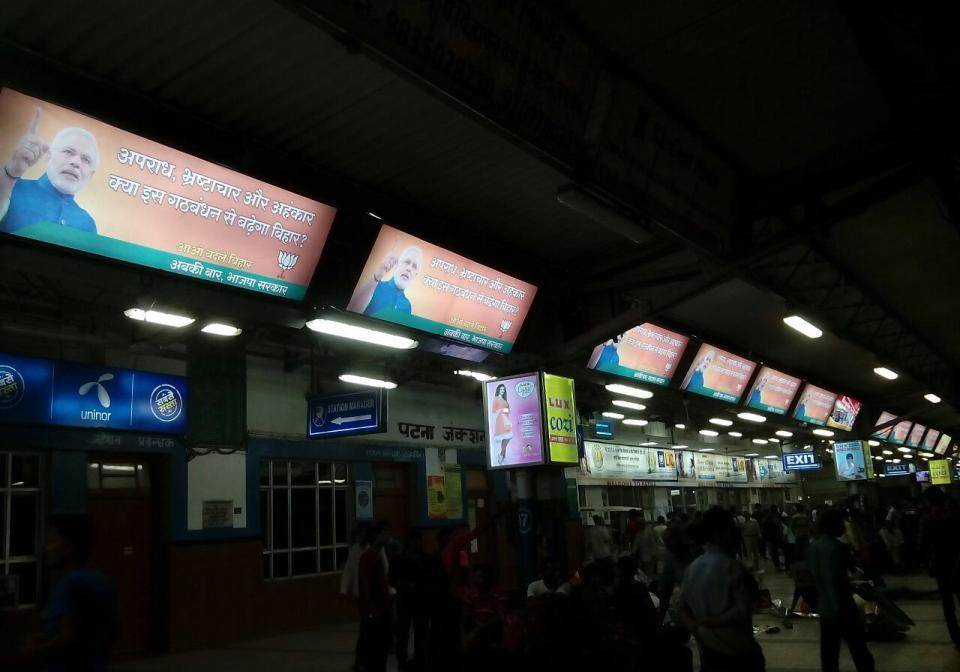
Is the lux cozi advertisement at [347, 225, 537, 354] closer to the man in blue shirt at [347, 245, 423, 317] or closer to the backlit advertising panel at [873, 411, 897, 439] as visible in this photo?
the man in blue shirt at [347, 245, 423, 317]

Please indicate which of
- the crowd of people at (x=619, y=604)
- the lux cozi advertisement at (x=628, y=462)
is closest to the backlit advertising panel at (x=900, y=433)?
the lux cozi advertisement at (x=628, y=462)

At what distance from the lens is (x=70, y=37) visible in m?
5.29

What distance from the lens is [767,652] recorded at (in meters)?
8.73

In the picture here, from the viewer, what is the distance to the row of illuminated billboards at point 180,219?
566 cm

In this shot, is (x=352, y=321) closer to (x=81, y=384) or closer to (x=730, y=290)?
(x=81, y=384)

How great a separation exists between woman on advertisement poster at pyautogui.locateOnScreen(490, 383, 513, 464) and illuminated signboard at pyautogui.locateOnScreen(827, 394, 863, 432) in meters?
13.9

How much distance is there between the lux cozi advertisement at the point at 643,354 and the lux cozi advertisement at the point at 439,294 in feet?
9.08

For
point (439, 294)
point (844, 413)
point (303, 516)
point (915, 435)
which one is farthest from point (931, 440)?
point (439, 294)

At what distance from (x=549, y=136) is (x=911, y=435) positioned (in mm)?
27966

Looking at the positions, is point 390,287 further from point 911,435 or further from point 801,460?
point 911,435

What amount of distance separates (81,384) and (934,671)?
10147 mm

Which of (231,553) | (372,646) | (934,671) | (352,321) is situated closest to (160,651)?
(231,553)

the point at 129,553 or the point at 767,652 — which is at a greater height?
the point at 129,553

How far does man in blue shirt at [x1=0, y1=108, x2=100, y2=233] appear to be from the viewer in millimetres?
5574
